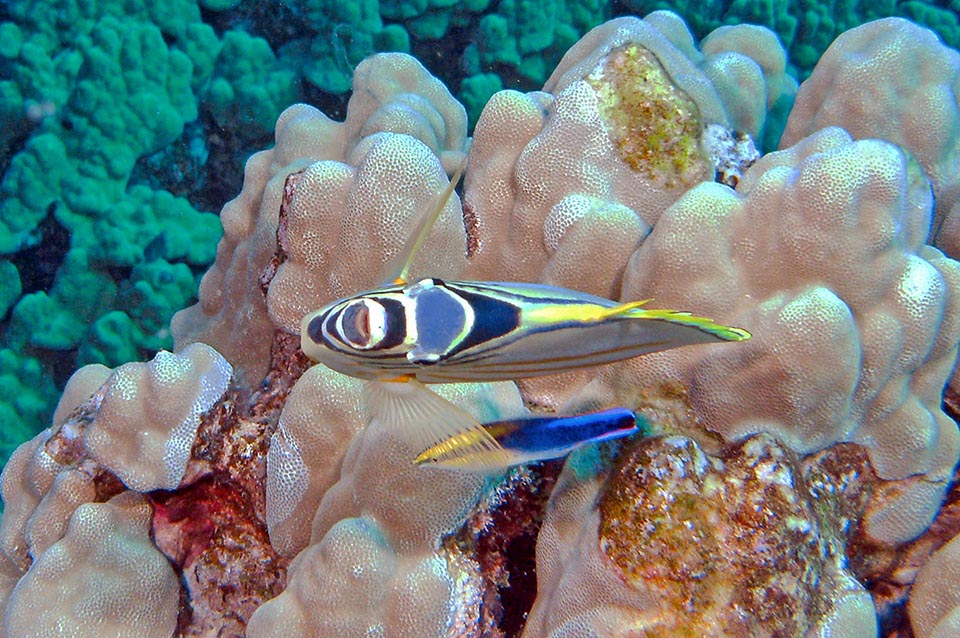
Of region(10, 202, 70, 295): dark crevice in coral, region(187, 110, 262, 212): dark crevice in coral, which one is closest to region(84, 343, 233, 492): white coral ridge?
region(10, 202, 70, 295): dark crevice in coral

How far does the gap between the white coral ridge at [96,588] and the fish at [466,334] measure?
1867 mm

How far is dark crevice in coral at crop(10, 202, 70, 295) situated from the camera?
6.36 metres

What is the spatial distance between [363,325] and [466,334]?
0.69 feet

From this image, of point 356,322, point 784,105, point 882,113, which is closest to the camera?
point 356,322

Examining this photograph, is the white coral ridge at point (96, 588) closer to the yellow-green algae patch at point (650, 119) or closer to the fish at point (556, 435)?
the fish at point (556, 435)

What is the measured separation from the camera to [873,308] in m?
2.55

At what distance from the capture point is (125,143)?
633cm

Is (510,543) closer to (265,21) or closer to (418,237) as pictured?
(418,237)

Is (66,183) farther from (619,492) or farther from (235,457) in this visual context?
(619,492)

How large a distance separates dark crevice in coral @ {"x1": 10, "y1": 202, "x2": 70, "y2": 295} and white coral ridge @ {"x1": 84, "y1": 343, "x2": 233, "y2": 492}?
414 centimetres

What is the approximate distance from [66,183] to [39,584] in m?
4.49

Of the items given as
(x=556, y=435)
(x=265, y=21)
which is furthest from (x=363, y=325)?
(x=265, y=21)

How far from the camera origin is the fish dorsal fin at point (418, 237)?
1536 mm

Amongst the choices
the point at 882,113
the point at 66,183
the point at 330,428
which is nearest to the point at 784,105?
the point at 882,113
